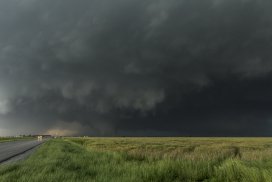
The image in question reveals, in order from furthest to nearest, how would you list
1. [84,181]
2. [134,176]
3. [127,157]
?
[127,157], [134,176], [84,181]

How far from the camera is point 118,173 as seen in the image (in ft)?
37.8

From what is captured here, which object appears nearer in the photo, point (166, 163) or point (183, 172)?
point (183, 172)

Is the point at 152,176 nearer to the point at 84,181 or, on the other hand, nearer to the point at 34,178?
the point at 84,181

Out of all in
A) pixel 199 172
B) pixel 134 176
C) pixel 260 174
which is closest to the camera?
pixel 260 174

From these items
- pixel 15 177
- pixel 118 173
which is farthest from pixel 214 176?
pixel 15 177

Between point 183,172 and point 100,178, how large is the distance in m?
3.02

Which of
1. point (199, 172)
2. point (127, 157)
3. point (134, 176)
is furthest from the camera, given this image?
point (127, 157)

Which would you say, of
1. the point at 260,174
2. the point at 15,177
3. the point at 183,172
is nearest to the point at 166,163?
the point at 183,172

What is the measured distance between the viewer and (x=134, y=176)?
10.3m

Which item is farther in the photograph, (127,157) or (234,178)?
(127,157)

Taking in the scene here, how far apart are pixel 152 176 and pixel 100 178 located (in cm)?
170

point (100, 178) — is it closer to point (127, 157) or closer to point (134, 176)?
point (134, 176)

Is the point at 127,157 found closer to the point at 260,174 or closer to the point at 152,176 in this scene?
the point at 152,176

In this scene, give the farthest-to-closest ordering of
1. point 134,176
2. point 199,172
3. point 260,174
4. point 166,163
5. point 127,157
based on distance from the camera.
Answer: point 127,157 → point 166,163 → point 199,172 → point 134,176 → point 260,174
